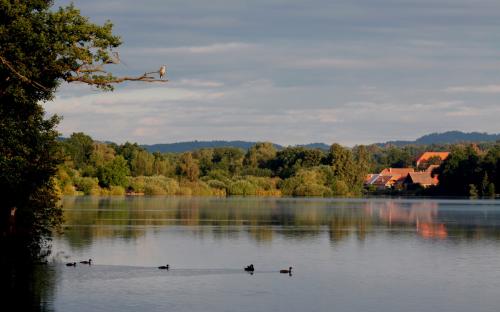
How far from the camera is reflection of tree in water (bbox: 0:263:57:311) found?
23900mm

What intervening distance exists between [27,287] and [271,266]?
432 inches

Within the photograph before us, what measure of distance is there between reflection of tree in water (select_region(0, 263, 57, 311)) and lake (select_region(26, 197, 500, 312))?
161 mm

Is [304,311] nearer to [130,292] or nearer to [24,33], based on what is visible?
[130,292]

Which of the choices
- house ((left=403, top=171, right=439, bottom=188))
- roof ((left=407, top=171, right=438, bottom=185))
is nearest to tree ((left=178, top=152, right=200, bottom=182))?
house ((left=403, top=171, right=439, bottom=188))

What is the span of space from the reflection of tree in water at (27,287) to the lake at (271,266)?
6.3 inches

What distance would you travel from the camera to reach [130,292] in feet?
87.7

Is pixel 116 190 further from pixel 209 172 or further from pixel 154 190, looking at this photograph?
pixel 209 172

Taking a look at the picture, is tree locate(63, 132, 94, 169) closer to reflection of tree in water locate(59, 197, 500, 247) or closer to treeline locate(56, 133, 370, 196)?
treeline locate(56, 133, 370, 196)

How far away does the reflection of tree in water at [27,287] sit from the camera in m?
23.9

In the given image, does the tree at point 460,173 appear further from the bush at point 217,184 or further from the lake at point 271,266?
the lake at point 271,266

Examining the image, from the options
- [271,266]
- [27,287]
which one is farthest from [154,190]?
[27,287]

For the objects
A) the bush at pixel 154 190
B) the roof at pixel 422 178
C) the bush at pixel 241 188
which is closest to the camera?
the bush at pixel 154 190

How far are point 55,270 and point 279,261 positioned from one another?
990 cm

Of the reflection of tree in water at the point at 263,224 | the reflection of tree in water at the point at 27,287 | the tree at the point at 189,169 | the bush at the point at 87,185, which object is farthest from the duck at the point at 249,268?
the tree at the point at 189,169
